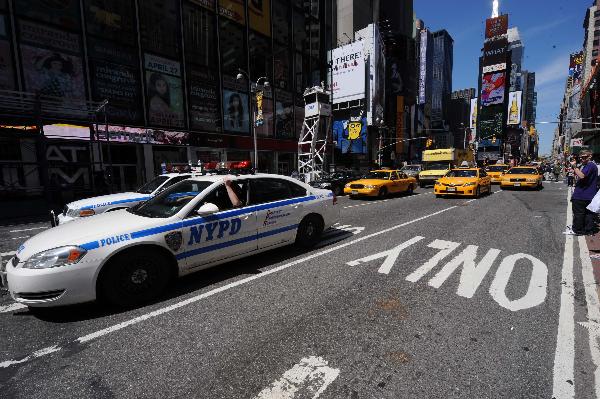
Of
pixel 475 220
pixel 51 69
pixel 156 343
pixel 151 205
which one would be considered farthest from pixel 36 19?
pixel 475 220

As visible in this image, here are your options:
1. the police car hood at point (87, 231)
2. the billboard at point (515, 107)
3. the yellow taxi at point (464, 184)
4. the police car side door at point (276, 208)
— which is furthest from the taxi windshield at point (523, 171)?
the billboard at point (515, 107)

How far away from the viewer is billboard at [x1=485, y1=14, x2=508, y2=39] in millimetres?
120438

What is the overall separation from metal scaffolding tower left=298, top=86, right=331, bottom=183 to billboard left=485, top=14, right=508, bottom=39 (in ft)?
424

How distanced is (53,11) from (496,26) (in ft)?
507

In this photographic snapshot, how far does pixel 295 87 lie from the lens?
1329 inches

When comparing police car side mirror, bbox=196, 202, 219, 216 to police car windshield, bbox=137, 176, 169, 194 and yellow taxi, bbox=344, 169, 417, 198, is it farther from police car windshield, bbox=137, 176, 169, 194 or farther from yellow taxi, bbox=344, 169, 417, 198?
yellow taxi, bbox=344, 169, 417, 198

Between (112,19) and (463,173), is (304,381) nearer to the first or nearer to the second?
(463,173)

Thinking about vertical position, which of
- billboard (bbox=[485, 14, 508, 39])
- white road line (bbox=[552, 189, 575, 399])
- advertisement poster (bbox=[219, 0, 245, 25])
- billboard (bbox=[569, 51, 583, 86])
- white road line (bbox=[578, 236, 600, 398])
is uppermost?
billboard (bbox=[485, 14, 508, 39])

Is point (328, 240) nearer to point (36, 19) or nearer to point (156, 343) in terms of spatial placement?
point (156, 343)

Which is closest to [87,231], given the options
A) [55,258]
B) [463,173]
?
[55,258]

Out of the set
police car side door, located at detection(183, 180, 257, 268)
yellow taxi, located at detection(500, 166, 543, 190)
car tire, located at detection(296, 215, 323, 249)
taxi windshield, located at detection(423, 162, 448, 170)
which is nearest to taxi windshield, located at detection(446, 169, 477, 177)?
yellow taxi, located at detection(500, 166, 543, 190)

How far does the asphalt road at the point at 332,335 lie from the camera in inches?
93.5

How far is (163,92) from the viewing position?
2197 cm

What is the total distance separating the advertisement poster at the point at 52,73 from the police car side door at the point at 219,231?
16556mm
